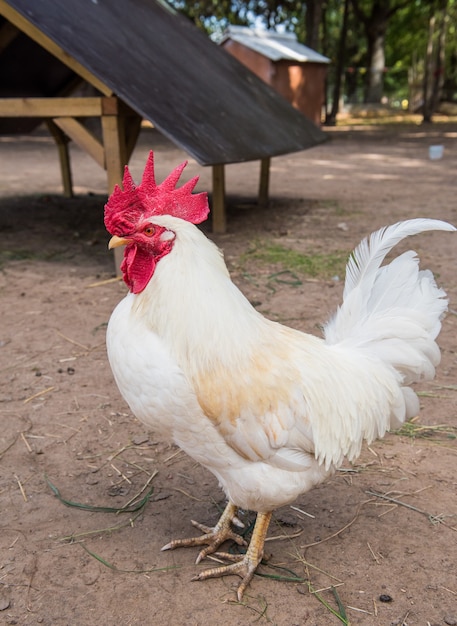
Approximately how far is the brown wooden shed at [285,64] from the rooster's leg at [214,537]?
19.9m

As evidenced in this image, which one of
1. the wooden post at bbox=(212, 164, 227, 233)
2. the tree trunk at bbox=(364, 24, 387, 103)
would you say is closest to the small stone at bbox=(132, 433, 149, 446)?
the wooden post at bbox=(212, 164, 227, 233)

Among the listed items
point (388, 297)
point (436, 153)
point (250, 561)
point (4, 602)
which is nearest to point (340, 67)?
point (436, 153)

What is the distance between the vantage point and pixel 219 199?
784 centimetres

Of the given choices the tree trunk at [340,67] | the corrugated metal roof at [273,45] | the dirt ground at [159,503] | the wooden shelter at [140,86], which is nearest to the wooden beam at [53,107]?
the wooden shelter at [140,86]

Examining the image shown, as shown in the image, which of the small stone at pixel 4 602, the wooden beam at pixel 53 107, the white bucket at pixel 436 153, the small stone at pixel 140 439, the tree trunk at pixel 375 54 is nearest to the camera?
the small stone at pixel 4 602

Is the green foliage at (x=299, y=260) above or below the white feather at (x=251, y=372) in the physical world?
below

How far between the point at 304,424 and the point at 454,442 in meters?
1.66

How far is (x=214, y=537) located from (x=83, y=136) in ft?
15.3

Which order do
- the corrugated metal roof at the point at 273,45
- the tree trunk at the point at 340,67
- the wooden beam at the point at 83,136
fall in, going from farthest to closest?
the tree trunk at the point at 340,67
the corrugated metal roof at the point at 273,45
the wooden beam at the point at 83,136

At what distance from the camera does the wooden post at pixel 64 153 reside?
9.96m

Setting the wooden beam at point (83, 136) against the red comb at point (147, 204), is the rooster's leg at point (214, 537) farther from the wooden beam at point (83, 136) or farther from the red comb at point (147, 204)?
the wooden beam at point (83, 136)

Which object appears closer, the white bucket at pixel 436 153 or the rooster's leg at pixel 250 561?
the rooster's leg at pixel 250 561

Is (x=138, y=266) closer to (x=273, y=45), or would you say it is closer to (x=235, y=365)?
(x=235, y=365)

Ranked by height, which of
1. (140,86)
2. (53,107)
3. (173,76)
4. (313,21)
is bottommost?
(53,107)
